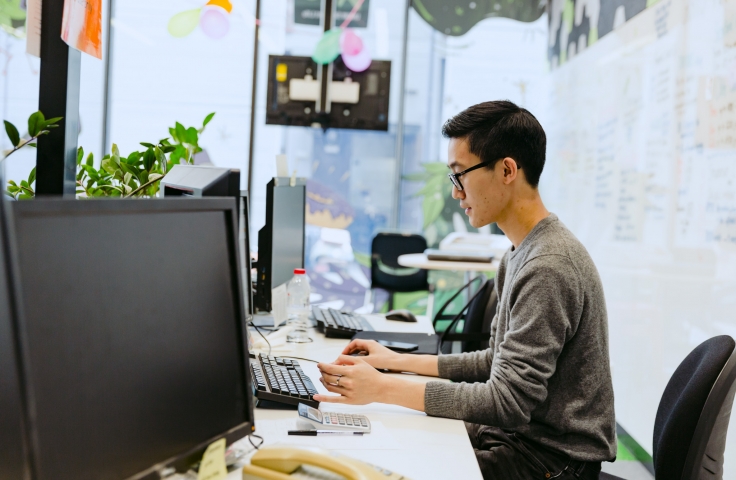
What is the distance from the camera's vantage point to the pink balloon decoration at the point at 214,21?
206 inches

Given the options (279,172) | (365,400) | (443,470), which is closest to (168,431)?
(443,470)

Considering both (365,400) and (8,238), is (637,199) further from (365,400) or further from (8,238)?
(8,238)

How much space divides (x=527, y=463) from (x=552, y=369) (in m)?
0.22

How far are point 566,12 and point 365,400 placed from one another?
4439 mm

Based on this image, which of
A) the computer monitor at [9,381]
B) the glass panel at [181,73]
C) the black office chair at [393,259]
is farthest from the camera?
the glass panel at [181,73]

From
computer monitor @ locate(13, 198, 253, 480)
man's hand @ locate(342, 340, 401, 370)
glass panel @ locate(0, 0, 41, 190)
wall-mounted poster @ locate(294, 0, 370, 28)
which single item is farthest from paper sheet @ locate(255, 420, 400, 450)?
wall-mounted poster @ locate(294, 0, 370, 28)

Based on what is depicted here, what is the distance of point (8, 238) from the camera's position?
2.01ft

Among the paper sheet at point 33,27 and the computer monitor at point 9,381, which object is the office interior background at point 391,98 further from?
the computer monitor at point 9,381

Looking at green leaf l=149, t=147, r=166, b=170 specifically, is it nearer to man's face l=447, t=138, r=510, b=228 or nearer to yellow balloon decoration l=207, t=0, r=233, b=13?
man's face l=447, t=138, r=510, b=228

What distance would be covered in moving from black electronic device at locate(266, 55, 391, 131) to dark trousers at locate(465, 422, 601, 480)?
13.4ft

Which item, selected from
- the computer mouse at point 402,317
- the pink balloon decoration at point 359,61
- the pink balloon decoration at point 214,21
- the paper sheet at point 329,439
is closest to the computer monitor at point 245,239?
Result: the paper sheet at point 329,439

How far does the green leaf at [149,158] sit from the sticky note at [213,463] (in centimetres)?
107

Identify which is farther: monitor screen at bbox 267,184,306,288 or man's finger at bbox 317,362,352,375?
monitor screen at bbox 267,184,306,288

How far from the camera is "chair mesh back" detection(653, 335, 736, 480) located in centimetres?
126
